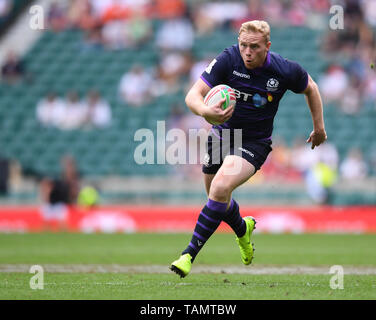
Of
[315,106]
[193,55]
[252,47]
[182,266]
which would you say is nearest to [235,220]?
[182,266]

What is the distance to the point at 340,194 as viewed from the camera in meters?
19.8

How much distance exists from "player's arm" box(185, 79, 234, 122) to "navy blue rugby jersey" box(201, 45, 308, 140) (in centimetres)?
21

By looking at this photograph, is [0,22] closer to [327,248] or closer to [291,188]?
[291,188]

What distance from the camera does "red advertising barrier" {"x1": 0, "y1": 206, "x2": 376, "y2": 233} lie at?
19.4 meters

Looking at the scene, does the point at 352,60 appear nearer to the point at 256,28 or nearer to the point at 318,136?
the point at 318,136

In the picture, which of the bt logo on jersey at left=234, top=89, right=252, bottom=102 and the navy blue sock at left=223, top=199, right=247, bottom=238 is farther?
the navy blue sock at left=223, top=199, right=247, bottom=238

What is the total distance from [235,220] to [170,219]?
10.9m

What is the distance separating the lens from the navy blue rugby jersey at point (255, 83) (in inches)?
325

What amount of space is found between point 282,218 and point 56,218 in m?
6.05

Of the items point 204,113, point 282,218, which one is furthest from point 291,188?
point 204,113

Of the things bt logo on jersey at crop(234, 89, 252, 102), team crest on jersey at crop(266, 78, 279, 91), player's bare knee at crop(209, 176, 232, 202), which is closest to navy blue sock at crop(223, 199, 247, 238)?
player's bare knee at crop(209, 176, 232, 202)

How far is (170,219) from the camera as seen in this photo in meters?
19.7

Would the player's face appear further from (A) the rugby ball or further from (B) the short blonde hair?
(A) the rugby ball

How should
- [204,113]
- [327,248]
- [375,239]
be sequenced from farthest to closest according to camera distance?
[375,239], [327,248], [204,113]
